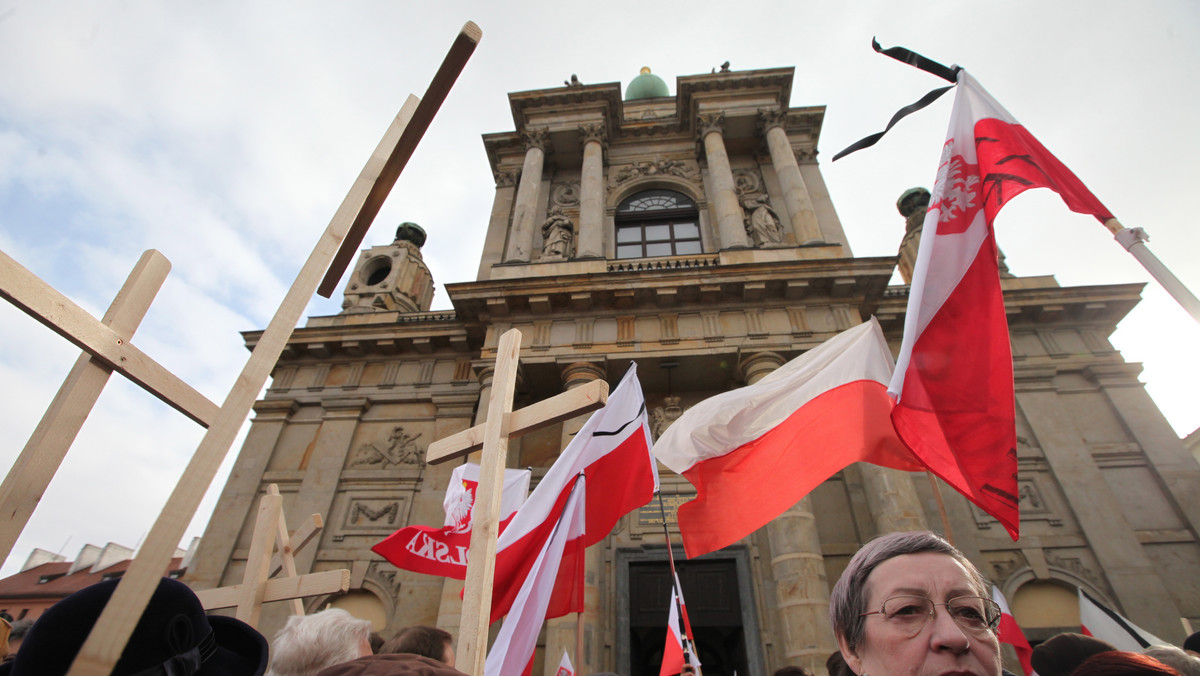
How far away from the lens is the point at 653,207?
647 inches

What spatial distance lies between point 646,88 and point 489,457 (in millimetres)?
27182

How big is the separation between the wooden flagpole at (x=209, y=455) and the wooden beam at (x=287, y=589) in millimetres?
3384

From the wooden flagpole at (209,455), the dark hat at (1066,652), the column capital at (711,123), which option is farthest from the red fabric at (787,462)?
the column capital at (711,123)

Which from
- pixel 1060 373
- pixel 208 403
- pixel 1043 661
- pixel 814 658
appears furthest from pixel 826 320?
pixel 208 403

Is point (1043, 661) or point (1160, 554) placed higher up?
point (1160, 554)

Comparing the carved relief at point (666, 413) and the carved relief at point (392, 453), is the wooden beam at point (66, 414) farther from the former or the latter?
the carved relief at point (392, 453)

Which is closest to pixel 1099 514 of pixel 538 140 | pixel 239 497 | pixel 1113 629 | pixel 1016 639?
pixel 1113 629

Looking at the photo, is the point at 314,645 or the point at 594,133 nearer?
the point at 314,645

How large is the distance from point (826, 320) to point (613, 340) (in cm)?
420

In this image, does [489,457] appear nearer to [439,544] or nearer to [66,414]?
[66,414]

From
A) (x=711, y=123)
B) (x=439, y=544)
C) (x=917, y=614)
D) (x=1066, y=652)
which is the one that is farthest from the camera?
(x=711, y=123)

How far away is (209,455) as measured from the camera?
4.91 feet

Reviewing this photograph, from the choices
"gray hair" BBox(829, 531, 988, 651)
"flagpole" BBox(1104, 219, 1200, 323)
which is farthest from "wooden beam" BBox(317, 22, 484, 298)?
"flagpole" BBox(1104, 219, 1200, 323)

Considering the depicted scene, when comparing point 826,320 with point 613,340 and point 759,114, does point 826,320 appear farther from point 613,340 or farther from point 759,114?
point 759,114
